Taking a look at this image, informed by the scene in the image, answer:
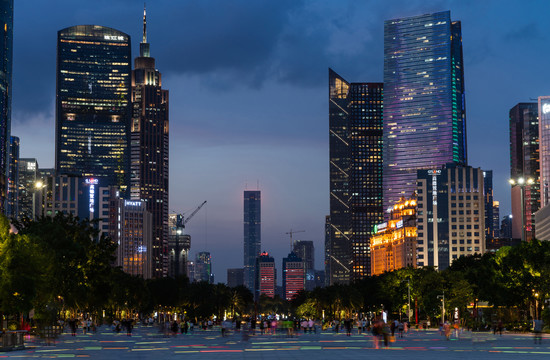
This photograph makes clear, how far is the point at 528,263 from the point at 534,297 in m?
5.20

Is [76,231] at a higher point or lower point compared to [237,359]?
higher

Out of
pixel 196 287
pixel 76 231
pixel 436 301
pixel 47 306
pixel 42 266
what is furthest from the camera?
pixel 196 287

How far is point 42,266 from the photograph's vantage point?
238ft

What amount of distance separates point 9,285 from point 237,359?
32346 mm

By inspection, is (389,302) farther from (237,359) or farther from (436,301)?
(237,359)

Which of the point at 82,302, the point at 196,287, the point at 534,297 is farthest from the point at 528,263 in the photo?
the point at 196,287

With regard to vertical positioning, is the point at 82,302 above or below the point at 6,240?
below

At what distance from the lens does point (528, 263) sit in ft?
358

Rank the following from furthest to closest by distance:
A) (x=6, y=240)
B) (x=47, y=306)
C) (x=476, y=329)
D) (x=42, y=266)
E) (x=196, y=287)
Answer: (x=196, y=287) < (x=476, y=329) < (x=47, y=306) < (x=42, y=266) < (x=6, y=240)

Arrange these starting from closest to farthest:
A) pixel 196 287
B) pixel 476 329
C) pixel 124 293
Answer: pixel 476 329 → pixel 124 293 → pixel 196 287

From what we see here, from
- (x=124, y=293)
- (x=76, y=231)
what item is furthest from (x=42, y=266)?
(x=124, y=293)

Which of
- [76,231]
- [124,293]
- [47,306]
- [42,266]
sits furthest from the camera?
[124,293]

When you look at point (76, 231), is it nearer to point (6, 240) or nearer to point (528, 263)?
point (6, 240)

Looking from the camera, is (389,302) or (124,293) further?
(389,302)
